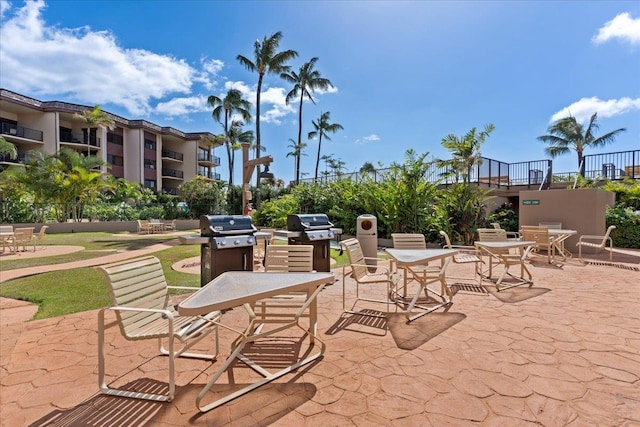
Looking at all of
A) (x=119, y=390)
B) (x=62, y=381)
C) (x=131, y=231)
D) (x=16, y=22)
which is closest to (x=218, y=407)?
(x=119, y=390)

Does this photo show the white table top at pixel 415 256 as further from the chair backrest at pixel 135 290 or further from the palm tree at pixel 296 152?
the palm tree at pixel 296 152

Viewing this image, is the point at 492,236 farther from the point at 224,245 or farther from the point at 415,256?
the point at 224,245

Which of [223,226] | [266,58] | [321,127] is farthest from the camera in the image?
[321,127]

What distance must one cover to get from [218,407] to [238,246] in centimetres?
260

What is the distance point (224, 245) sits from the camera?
14.8ft

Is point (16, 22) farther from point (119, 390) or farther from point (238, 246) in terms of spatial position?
point (119, 390)

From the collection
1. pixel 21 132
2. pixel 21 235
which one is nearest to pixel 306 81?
pixel 21 235

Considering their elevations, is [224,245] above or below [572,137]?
below

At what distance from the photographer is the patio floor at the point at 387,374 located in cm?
218

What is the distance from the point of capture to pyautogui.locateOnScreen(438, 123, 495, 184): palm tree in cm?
1133

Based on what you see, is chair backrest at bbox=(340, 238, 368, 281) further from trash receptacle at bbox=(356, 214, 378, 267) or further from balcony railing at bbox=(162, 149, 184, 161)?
balcony railing at bbox=(162, 149, 184, 161)

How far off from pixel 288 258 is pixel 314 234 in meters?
2.19

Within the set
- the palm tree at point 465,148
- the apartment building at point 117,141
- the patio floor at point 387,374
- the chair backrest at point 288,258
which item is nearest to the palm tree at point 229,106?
the apartment building at point 117,141

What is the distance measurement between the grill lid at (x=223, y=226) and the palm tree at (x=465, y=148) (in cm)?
889
